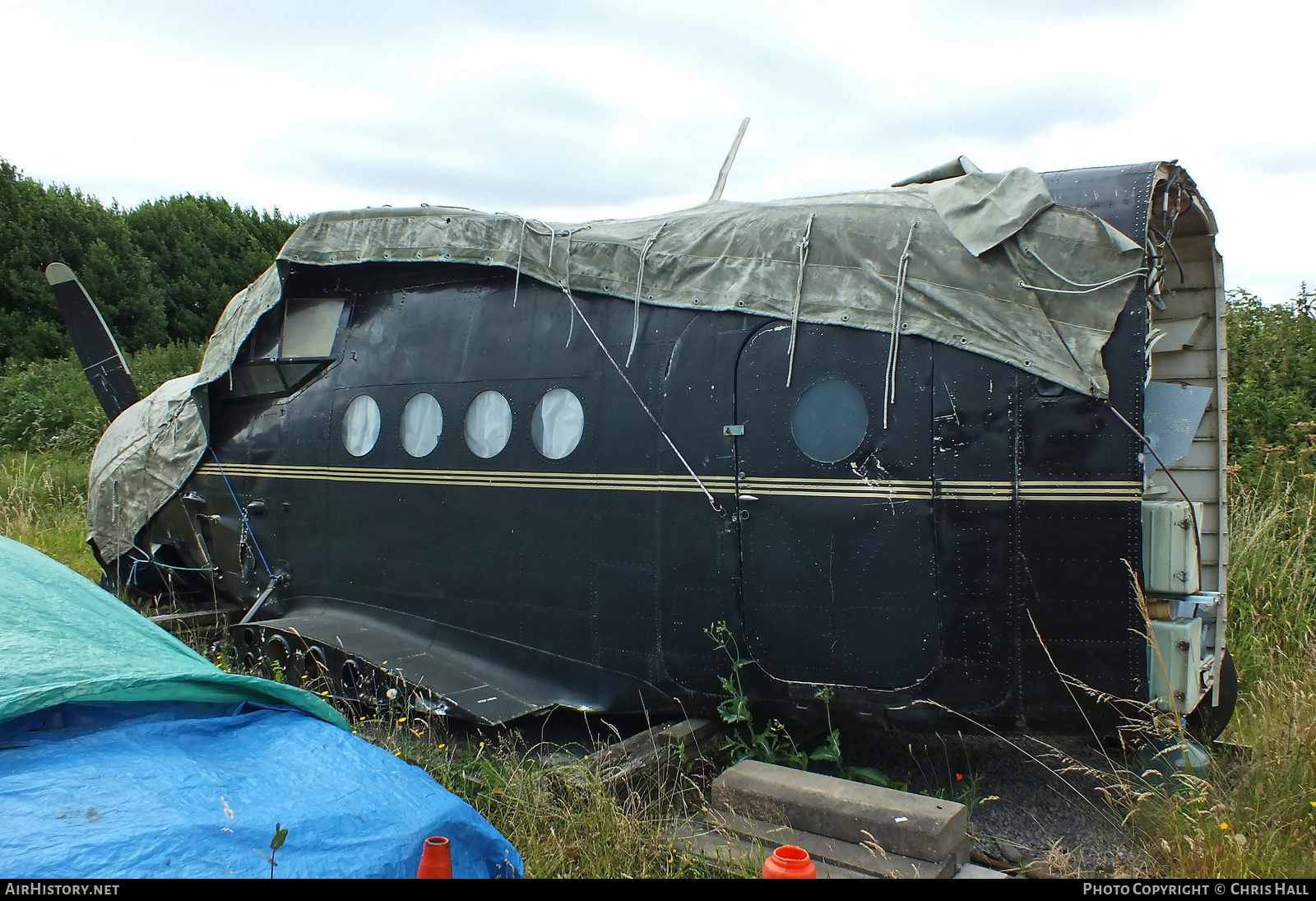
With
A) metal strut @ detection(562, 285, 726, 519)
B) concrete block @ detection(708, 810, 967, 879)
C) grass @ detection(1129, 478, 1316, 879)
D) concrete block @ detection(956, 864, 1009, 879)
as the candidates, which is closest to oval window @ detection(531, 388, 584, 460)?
metal strut @ detection(562, 285, 726, 519)

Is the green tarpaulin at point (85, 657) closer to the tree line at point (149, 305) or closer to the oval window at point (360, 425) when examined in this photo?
the oval window at point (360, 425)

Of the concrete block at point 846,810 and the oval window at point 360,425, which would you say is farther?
the oval window at point 360,425

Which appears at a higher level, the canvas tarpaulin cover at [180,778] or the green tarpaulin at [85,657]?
the green tarpaulin at [85,657]

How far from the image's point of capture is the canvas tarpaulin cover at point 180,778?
2896mm

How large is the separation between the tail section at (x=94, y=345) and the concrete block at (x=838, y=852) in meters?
9.04

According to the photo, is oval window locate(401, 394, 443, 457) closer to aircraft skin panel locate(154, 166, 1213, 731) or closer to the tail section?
aircraft skin panel locate(154, 166, 1213, 731)

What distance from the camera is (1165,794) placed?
3900 mm

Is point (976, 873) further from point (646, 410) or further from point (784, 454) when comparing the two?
point (646, 410)

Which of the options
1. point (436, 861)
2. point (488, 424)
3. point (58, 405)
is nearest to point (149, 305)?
point (58, 405)

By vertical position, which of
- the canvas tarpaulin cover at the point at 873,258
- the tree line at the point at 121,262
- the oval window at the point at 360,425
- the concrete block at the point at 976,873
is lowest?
the concrete block at the point at 976,873

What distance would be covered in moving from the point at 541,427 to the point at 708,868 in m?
2.75

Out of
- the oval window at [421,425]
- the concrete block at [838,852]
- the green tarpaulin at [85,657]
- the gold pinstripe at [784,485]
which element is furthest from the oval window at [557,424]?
the concrete block at [838,852]

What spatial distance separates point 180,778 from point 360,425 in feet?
11.7

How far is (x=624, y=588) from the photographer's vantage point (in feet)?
16.6
